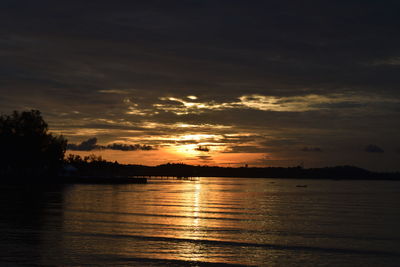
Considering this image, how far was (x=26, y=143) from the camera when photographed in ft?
418

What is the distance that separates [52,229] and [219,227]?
44.6ft

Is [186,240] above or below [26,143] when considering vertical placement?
below

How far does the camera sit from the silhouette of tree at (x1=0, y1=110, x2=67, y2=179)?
126 metres

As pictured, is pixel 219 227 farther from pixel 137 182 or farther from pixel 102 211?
pixel 137 182

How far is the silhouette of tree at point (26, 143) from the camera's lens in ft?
412

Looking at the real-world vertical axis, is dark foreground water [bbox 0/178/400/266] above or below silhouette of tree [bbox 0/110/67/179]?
below

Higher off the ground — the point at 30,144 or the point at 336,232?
the point at 30,144

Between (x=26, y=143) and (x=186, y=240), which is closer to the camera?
(x=186, y=240)

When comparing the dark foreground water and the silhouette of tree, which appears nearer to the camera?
the dark foreground water

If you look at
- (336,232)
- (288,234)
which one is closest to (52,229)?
(288,234)

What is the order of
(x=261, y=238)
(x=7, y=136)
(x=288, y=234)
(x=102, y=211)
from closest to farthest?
(x=261, y=238)
(x=288, y=234)
(x=102, y=211)
(x=7, y=136)

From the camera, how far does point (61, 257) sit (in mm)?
23750

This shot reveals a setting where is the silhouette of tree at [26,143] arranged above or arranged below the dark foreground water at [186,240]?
above

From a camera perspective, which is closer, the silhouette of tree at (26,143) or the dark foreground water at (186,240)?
the dark foreground water at (186,240)
